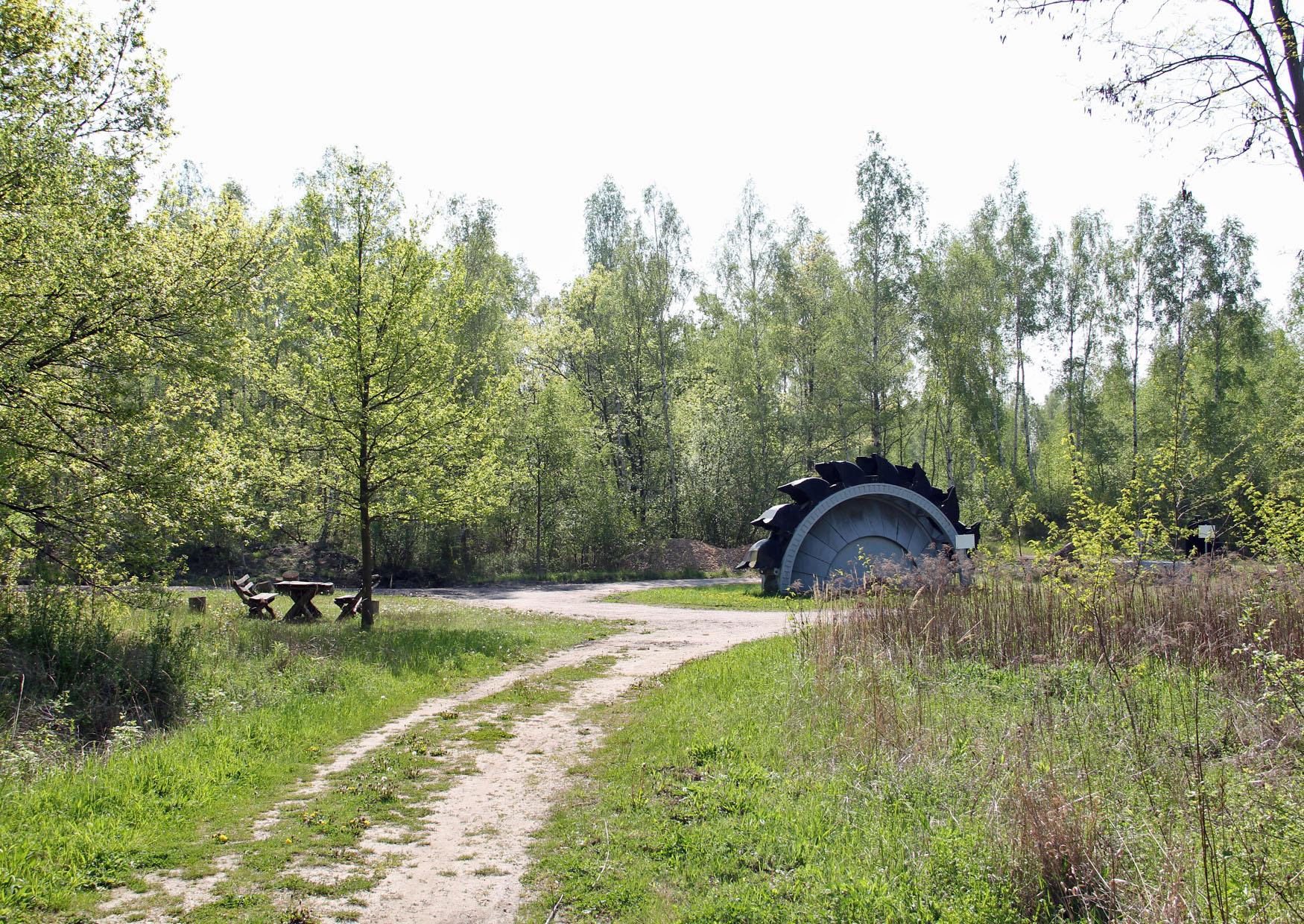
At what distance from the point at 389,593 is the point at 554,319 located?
17120mm

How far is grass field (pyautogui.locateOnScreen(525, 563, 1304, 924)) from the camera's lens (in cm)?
411

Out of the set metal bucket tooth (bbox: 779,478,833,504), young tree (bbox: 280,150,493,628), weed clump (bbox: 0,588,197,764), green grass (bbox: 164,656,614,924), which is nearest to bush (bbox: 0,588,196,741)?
weed clump (bbox: 0,588,197,764)

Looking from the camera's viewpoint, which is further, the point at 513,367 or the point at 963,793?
the point at 513,367

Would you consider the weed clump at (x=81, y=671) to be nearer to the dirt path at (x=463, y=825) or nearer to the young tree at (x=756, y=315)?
the dirt path at (x=463, y=825)

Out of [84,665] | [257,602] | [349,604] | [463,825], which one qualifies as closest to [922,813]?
[463,825]

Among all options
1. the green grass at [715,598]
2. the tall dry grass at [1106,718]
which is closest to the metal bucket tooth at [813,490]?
the green grass at [715,598]

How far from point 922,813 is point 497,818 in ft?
9.89

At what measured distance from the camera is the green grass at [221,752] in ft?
16.2

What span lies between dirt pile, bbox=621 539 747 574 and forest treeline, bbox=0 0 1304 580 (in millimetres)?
1178

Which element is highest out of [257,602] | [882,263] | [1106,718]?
[882,263]

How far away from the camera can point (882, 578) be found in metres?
11.3

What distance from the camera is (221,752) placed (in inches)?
280

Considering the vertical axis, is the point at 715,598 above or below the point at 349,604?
below

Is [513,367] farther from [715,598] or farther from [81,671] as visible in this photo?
[81,671]
